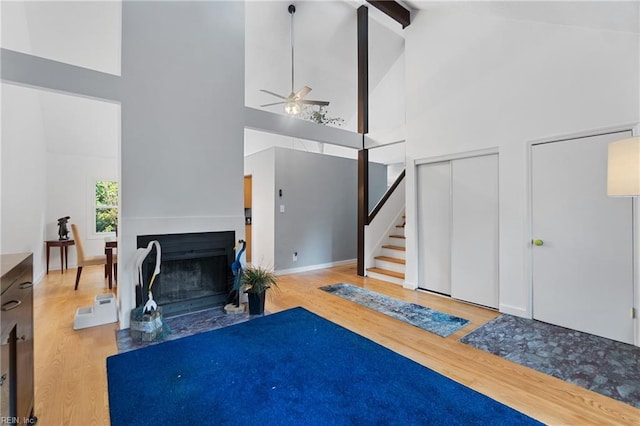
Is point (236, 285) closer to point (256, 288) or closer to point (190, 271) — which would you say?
point (256, 288)

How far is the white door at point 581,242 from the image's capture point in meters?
2.68

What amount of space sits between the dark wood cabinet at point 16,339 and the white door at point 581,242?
414cm

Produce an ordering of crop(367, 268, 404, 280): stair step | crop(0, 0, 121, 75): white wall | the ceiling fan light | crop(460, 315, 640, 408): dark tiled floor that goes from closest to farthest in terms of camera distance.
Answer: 1. crop(460, 315, 640, 408): dark tiled floor
2. crop(0, 0, 121, 75): white wall
3. crop(367, 268, 404, 280): stair step
4. the ceiling fan light

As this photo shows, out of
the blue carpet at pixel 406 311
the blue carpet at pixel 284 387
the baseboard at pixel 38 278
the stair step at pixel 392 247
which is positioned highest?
the stair step at pixel 392 247

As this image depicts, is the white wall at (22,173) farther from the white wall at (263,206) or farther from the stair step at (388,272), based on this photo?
the stair step at (388,272)

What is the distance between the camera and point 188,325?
10.2ft

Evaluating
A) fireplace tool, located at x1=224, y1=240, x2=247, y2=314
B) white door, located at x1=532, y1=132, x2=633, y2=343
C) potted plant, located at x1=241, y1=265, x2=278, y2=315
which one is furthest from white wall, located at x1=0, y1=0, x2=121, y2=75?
white door, located at x1=532, y1=132, x2=633, y2=343

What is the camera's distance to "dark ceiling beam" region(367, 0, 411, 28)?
4.17 metres

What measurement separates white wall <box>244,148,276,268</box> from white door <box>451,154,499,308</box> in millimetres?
3039

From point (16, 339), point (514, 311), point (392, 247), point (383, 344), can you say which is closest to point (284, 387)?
point (383, 344)

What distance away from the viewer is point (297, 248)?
5.63 metres

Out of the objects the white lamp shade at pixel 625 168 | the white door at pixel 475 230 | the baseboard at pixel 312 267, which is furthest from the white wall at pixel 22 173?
the white lamp shade at pixel 625 168

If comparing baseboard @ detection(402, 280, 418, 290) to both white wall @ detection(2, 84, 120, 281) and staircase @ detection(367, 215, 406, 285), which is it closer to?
staircase @ detection(367, 215, 406, 285)

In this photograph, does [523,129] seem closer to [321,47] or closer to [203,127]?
[203,127]
